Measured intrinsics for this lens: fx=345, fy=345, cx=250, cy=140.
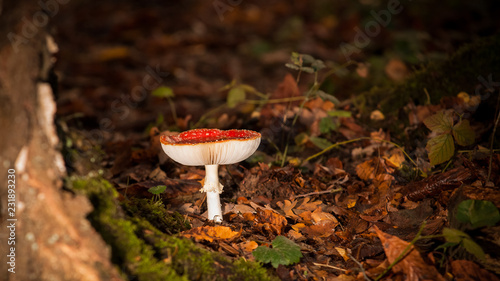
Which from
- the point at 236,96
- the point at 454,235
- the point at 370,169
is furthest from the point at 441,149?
the point at 236,96

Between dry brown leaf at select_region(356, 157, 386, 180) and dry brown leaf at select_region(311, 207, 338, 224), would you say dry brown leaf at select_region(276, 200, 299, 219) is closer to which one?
dry brown leaf at select_region(311, 207, 338, 224)

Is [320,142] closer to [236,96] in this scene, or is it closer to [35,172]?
[236,96]

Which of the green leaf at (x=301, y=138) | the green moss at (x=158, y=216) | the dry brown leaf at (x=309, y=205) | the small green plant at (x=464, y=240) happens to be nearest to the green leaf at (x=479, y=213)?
the small green plant at (x=464, y=240)

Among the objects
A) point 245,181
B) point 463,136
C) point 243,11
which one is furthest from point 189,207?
point 243,11

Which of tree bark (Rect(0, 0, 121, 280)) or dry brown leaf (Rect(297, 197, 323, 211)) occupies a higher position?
tree bark (Rect(0, 0, 121, 280))

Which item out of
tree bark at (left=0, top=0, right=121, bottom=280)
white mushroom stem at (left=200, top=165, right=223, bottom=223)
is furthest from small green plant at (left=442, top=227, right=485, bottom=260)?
tree bark at (left=0, top=0, right=121, bottom=280)

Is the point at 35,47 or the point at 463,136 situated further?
the point at 463,136

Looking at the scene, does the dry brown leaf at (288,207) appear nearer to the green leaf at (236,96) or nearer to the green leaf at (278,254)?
the green leaf at (278,254)

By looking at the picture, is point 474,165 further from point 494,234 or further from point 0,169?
point 0,169
